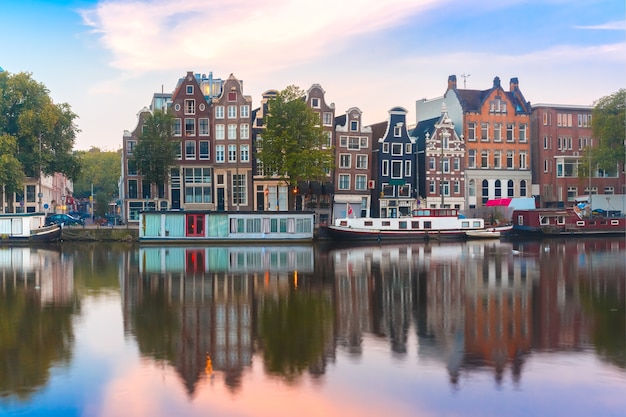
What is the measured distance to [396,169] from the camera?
293 feet

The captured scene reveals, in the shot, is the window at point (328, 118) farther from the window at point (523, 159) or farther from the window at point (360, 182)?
the window at point (523, 159)

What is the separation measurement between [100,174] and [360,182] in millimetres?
91581

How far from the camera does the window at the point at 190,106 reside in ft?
272

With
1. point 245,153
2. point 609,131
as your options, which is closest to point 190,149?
point 245,153

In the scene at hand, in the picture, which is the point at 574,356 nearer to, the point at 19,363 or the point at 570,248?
the point at 19,363

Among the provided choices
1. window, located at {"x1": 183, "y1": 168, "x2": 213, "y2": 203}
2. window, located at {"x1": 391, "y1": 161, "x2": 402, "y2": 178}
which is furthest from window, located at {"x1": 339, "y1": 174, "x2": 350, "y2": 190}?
window, located at {"x1": 183, "y1": 168, "x2": 213, "y2": 203}

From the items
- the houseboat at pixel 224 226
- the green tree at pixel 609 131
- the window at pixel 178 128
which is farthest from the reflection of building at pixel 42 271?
the green tree at pixel 609 131

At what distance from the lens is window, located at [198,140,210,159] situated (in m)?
83.4

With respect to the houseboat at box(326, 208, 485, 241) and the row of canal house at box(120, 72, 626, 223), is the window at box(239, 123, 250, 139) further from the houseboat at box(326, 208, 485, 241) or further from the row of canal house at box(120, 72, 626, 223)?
the houseboat at box(326, 208, 485, 241)

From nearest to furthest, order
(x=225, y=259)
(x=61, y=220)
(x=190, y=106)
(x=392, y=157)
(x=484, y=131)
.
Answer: (x=225, y=259), (x=61, y=220), (x=190, y=106), (x=392, y=157), (x=484, y=131)

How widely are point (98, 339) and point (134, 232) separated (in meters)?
48.7

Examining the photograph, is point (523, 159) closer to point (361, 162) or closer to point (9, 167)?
point (361, 162)

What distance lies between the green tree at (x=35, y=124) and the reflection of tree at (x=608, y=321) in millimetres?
60147

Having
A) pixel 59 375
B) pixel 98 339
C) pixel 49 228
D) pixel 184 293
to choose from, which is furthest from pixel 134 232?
pixel 59 375
